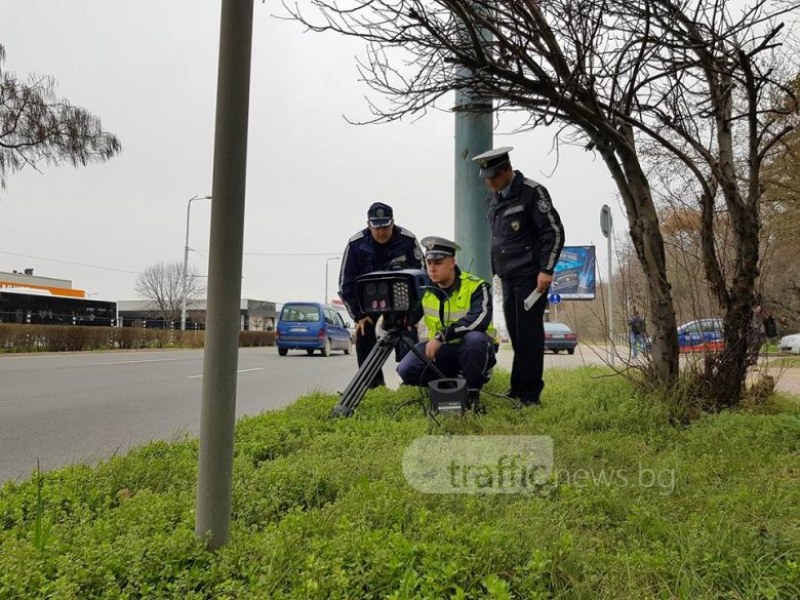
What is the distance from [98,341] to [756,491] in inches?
868

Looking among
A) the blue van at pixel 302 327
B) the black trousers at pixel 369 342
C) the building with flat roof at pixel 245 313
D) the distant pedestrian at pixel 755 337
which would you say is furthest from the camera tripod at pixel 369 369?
the building with flat roof at pixel 245 313

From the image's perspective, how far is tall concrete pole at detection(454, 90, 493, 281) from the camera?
17.6 feet

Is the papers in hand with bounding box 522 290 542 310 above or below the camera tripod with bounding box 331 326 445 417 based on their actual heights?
above

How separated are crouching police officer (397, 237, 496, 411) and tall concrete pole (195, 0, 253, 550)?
2.73 m

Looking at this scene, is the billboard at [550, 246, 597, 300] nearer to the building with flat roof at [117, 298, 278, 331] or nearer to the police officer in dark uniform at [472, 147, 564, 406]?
the police officer in dark uniform at [472, 147, 564, 406]

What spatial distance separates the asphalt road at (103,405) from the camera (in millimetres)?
4117

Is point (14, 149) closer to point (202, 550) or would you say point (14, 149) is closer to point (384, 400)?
point (384, 400)

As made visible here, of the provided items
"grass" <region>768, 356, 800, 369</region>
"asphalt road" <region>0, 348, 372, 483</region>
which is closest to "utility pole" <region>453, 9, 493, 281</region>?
"grass" <region>768, 356, 800, 369</region>

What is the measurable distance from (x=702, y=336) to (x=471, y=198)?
231cm

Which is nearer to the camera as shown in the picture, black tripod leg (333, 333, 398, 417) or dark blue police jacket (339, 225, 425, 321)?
black tripod leg (333, 333, 398, 417)

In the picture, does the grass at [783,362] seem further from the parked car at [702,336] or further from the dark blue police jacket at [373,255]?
the dark blue police jacket at [373,255]

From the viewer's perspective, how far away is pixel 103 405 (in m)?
6.34

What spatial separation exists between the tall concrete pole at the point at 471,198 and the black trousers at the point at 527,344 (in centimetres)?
89

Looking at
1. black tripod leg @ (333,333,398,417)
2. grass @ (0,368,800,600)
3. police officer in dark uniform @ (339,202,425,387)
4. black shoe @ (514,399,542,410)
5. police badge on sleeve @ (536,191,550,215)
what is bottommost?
grass @ (0,368,800,600)
